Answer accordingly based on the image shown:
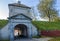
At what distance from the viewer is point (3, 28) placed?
36.7 m

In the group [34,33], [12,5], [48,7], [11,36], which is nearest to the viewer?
[11,36]

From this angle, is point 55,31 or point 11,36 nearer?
point 11,36

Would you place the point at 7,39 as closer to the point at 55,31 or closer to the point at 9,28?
the point at 9,28

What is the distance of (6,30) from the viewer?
36781 millimetres

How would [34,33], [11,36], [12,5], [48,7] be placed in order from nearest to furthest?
[11,36]
[34,33]
[12,5]
[48,7]

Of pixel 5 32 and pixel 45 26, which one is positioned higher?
pixel 5 32

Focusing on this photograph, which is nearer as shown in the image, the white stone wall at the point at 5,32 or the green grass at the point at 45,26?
the white stone wall at the point at 5,32

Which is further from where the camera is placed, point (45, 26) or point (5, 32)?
point (45, 26)

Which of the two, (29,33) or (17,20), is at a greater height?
(17,20)

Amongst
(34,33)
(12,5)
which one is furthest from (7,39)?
(12,5)

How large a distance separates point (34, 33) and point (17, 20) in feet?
21.6

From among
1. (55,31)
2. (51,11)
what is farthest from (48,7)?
(55,31)

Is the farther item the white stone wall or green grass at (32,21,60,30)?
green grass at (32,21,60,30)

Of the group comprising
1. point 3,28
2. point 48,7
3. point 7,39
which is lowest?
point 7,39
